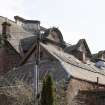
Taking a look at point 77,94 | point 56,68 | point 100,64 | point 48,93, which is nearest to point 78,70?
point 56,68

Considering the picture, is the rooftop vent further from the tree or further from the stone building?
the tree

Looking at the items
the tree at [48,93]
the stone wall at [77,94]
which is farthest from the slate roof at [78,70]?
the tree at [48,93]

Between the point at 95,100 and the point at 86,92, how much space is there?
1158 millimetres

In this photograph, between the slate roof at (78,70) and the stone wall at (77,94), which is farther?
the slate roof at (78,70)

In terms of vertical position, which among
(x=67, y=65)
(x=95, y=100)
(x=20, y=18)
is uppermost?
(x=20, y=18)

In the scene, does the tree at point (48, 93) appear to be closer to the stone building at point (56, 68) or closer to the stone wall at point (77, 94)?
the stone building at point (56, 68)

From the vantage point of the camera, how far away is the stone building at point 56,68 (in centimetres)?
2822

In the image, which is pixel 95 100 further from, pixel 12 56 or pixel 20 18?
pixel 20 18

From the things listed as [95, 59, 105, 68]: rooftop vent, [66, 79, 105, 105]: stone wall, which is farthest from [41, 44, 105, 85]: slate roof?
[95, 59, 105, 68]: rooftop vent

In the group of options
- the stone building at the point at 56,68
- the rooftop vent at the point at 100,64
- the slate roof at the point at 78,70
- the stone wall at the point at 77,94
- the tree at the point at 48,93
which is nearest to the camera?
the tree at the point at 48,93

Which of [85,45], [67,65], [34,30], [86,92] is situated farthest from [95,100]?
[34,30]

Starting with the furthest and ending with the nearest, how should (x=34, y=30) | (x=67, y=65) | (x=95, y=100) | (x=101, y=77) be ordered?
(x=34, y=30) → (x=101, y=77) → (x=67, y=65) → (x=95, y=100)

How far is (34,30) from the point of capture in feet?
149

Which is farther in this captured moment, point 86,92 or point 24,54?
point 24,54
